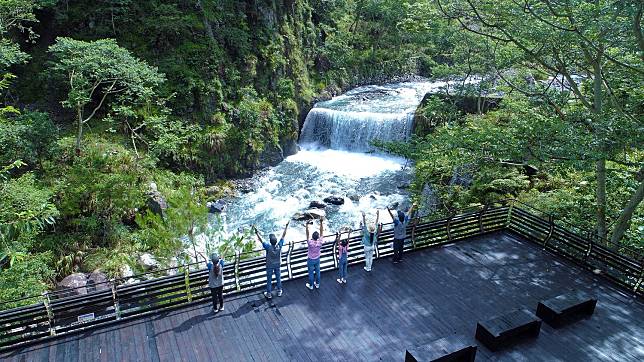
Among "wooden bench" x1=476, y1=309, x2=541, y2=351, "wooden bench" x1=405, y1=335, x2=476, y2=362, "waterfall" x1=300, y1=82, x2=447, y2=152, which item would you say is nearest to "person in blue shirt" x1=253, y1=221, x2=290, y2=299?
"wooden bench" x1=405, y1=335, x2=476, y2=362

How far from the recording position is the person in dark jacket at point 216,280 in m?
8.82

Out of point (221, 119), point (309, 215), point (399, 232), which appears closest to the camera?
point (399, 232)

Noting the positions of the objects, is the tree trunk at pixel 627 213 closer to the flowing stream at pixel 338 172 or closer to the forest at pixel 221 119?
the forest at pixel 221 119

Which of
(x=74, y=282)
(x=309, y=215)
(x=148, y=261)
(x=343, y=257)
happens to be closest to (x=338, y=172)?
(x=309, y=215)

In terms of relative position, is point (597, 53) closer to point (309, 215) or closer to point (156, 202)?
point (309, 215)

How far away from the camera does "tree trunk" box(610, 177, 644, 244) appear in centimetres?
1084

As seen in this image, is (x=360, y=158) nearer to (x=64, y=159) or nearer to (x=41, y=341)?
(x=64, y=159)

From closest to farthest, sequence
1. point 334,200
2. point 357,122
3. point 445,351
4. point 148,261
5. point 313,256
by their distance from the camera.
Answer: point 445,351, point 313,256, point 148,261, point 334,200, point 357,122

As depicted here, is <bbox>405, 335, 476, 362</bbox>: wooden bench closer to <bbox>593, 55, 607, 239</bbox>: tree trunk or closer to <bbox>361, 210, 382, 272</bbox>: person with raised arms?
<bbox>361, 210, 382, 272</bbox>: person with raised arms

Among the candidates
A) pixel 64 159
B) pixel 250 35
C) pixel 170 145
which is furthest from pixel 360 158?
pixel 64 159

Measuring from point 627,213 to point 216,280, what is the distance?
11207 millimetres

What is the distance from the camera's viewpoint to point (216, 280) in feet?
29.3

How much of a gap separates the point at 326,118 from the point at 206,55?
1146 cm

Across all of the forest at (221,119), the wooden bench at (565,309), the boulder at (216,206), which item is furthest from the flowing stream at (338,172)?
the wooden bench at (565,309)
